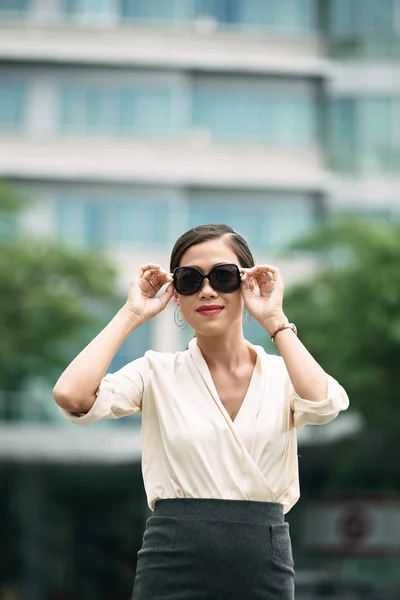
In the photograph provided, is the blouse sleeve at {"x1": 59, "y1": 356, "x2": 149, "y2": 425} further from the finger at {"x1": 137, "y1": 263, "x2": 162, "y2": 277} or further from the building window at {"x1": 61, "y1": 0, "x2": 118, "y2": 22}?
the building window at {"x1": 61, "y1": 0, "x2": 118, "y2": 22}

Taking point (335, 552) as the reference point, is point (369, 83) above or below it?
above

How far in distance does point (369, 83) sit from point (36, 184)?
7.21m

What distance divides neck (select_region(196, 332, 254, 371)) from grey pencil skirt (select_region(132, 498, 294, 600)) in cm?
37

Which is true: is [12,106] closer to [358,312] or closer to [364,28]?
[364,28]

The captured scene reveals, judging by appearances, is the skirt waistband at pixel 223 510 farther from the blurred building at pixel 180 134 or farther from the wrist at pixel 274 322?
the blurred building at pixel 180 134

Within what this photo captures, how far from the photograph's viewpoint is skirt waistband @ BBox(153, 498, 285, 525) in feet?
10.1

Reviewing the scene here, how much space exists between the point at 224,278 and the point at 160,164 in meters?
26.4

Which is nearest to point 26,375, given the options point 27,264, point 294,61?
point 27,264

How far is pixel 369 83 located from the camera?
29.4m

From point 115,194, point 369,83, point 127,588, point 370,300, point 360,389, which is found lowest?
point 127,588

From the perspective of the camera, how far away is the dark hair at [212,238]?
10.8 ft

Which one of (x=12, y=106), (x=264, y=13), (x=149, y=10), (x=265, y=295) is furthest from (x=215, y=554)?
(x=264, y=13)

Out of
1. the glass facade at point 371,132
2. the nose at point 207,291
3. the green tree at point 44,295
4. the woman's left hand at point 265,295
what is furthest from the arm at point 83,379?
the glass facade at point 371,132

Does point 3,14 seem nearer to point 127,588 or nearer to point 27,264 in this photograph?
point 27,264
